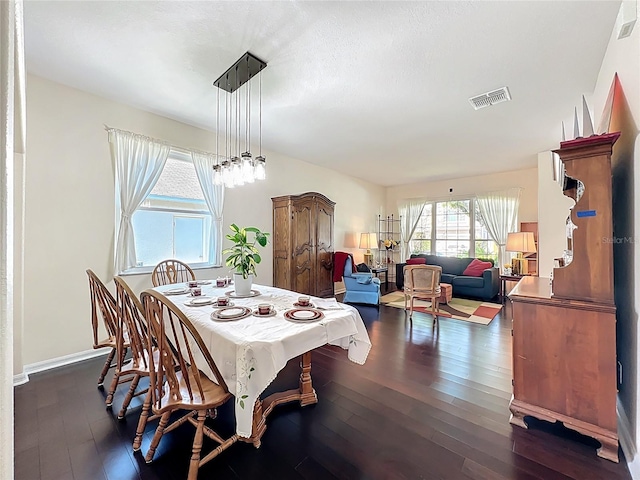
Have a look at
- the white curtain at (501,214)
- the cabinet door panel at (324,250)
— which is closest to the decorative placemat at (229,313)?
the cabinet door panel at (324,250)

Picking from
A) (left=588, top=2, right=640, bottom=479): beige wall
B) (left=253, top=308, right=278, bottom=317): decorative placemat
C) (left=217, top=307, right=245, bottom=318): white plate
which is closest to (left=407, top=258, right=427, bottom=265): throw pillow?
(left=588, top=2, right=640, bottom=479): beige wall

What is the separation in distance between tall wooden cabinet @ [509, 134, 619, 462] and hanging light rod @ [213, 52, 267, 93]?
2.34 metres

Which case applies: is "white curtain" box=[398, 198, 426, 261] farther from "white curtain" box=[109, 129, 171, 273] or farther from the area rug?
"white curtain" box=[109, 129, 171, 273]

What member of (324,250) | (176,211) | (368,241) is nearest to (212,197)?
(176,211)

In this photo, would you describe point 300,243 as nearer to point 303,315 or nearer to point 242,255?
point 242,255

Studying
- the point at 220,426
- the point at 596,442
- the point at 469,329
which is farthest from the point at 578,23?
the point at 220,426

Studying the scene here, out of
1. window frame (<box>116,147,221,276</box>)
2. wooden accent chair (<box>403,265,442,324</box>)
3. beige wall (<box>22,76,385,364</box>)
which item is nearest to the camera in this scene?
beige wall (<box>22,76,385,364</box>)

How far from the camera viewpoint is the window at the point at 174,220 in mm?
3301

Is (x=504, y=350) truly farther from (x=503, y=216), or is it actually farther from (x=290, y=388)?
(x=503, y=216)

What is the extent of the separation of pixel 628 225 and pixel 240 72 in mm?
3072

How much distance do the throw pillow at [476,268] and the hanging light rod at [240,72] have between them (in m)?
5.39

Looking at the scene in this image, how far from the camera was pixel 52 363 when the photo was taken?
2.59 m

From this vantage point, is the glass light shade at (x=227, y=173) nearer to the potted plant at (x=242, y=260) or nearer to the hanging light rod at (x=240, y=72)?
the potted plant at (x=242, y=260)

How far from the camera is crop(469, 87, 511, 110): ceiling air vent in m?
2.72
